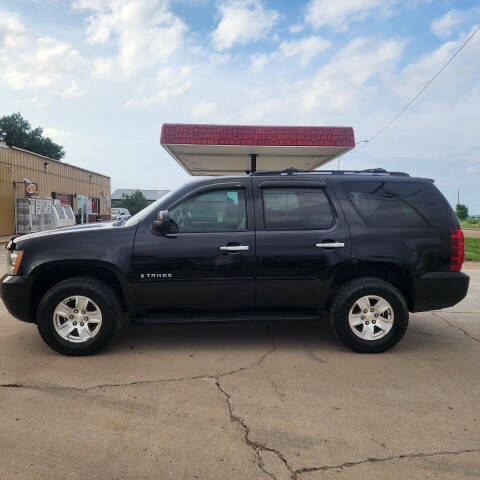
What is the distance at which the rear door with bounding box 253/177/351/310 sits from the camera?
4.12m

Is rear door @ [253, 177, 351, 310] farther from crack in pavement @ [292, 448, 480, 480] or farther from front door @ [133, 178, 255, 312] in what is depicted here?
crack in pavement @ [292, 448, 480, 480]

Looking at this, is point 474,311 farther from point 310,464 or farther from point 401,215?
point 310,464

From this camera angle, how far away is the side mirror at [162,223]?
3928 mm

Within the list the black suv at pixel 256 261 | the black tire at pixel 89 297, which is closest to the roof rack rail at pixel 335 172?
the black suv at pixel 256 261

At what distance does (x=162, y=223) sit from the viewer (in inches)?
155

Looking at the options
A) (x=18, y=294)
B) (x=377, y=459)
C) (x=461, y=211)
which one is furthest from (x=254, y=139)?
(x=461, y=211)

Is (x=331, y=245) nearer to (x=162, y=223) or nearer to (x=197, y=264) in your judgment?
(x=197, y=264)

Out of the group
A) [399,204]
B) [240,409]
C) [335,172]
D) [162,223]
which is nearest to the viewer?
[240,409]

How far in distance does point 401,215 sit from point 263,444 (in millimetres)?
2853

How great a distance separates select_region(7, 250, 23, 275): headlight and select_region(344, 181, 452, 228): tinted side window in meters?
3.47

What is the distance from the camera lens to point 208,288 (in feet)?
13.4

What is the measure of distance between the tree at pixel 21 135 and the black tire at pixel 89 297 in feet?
171

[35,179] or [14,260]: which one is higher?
[35,179]

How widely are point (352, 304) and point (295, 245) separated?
85cm
